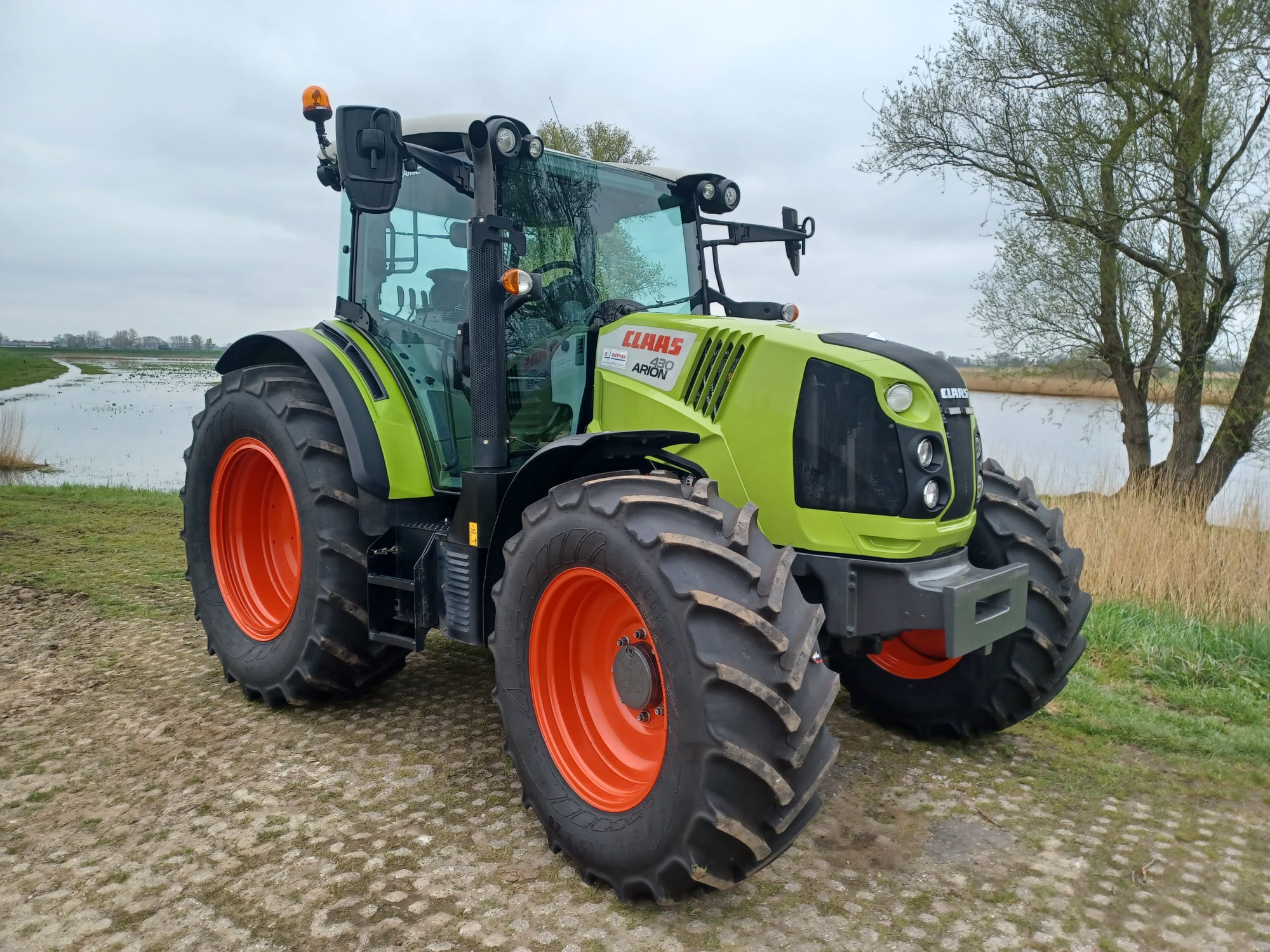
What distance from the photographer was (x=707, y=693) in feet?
7.79

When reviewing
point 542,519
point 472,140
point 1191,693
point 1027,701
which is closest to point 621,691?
point 542,519

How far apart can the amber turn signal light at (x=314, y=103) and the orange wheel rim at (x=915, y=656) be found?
3.24 metres

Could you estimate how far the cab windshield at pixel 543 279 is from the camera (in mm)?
3699

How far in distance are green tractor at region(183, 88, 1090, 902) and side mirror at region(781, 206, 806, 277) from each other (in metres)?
0.05

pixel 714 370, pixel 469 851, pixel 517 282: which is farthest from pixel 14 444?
pixel 714 370

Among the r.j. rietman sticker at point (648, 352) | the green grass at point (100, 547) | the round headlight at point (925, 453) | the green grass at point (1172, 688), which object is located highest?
the r.j. rietman sticker at point (648, 352)

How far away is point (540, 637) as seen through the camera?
9.89ft

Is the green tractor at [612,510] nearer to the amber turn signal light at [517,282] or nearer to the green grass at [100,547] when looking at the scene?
the amber turn signal light at [517,282]

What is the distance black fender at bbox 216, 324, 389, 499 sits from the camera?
3793mm

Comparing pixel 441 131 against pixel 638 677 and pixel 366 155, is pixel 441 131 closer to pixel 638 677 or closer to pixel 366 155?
pixel 366 155

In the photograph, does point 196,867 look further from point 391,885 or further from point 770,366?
point 770,366

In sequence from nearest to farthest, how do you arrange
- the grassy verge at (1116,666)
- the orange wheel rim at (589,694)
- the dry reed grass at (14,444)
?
the orange wheel rim at (589,694) < the grassy verge at (1116,666) < the dry reed grass at (14,444)

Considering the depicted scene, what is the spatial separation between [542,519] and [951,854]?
5.53ft

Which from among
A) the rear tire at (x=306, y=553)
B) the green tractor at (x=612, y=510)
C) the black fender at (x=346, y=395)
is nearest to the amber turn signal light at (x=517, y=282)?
the green tractor at (x=612, y=510)
